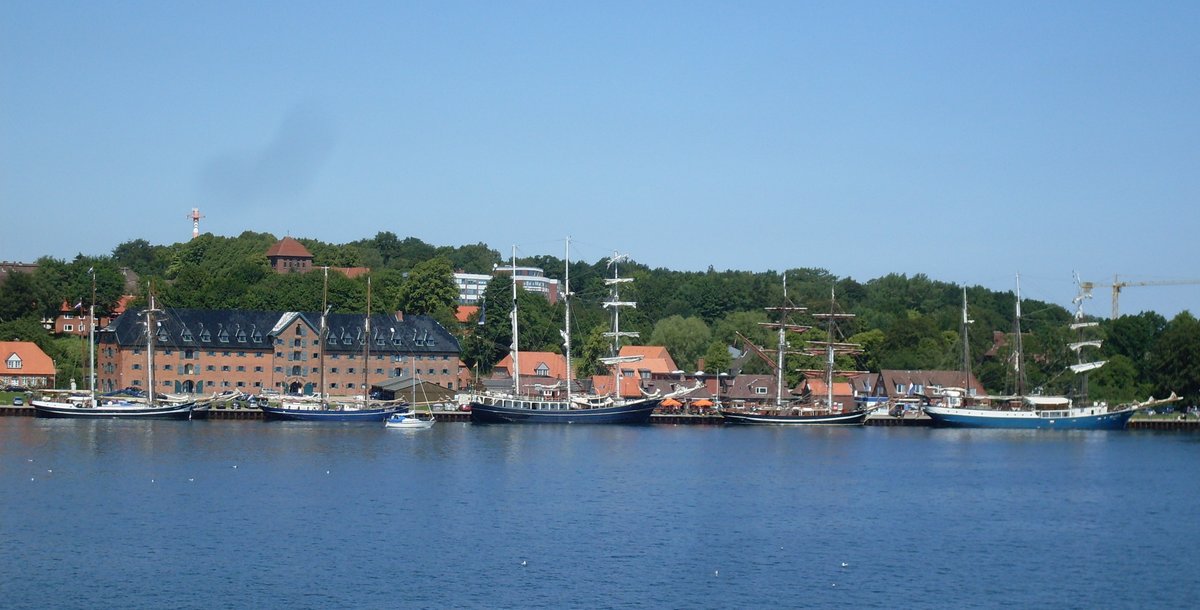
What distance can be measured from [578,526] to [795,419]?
54.2 meters

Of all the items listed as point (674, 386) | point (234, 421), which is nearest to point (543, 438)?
point (234, 421)

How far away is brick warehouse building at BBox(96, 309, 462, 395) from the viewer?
10162 cm

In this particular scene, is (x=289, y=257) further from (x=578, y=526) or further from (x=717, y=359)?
(x=578, y=526)

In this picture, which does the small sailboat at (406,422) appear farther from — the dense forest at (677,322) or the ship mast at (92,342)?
the dense forest at (677,322)

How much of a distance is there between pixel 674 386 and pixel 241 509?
206ft

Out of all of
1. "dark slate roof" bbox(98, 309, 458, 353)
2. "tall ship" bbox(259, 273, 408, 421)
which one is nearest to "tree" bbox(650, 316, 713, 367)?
"dark slate roof" bbox(98, 309, 458, 353)

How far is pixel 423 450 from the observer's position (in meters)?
68.9

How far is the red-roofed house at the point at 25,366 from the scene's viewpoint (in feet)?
333

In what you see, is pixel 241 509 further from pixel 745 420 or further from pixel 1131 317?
pixel 1131 317

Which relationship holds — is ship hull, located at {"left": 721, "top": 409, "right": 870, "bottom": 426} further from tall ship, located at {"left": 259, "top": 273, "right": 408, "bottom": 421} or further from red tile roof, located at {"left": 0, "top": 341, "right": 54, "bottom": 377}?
red tile roof, located at {"left": 0, "top": 341, "right": 54, "bottom": 377}

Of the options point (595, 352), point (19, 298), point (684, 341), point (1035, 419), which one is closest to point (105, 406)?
point (19, 298)

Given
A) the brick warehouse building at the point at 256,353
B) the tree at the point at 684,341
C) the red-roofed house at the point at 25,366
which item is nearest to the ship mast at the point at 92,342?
the brick warehouse building at the point at 256,353

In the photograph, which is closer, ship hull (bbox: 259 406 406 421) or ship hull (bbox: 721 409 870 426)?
ship hull (bbox: 259 406 406 421)

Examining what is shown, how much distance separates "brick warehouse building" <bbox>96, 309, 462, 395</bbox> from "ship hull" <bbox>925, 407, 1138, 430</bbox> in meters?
37.0
